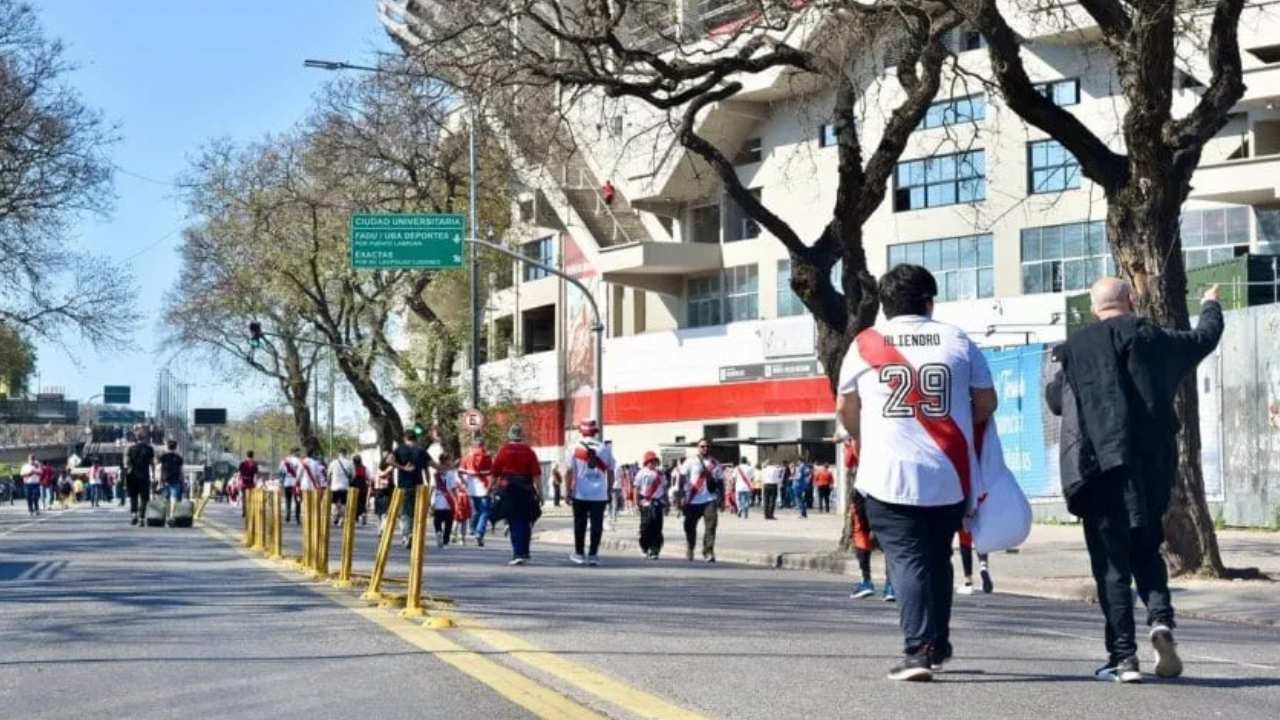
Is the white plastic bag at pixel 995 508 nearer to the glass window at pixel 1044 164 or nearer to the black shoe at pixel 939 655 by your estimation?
the black shoe at pixel 939 655

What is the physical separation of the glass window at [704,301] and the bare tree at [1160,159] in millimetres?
44607

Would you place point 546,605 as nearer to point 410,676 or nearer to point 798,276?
point 410,676

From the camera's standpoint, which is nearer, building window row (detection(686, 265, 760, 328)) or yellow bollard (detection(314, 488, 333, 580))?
yellow bollard (detection(314, 488, 333, 580))

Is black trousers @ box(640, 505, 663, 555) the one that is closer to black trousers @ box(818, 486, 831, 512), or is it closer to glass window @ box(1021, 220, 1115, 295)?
glass window @ box(1021, 220, 1115, 295)

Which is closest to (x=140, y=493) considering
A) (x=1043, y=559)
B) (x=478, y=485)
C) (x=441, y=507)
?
(x=478, y=485)

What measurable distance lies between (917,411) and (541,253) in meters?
65.1

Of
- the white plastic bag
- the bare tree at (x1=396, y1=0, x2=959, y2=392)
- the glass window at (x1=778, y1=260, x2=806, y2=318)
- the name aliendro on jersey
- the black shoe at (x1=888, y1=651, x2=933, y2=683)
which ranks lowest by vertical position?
the black shoe at (x1=888, y1=651, x2=933, y2=683)

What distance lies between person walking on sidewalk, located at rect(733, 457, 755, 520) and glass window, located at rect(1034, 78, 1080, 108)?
12.7m

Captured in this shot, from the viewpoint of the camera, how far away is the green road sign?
Answer: 4175 centimetres

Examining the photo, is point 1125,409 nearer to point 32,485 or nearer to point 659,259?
point 32,485

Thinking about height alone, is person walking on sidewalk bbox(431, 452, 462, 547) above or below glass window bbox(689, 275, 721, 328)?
below

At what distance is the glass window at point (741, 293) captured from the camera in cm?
6072

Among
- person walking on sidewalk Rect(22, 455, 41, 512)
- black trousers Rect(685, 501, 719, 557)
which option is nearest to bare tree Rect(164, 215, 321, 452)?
person walking on sidewalk Rect(22, 455, 41, 512)

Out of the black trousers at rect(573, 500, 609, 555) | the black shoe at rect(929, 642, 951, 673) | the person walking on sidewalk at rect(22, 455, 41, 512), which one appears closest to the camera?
the black shoe at rect(929, 642, 951, 673)
